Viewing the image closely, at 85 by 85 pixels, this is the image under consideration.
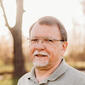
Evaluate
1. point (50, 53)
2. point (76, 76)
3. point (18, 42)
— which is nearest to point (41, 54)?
point (50, 53)

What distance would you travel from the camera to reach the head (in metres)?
1.74

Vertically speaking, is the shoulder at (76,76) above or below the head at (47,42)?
below

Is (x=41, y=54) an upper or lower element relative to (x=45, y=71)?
upper

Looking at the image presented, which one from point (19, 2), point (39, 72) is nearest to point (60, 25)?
point (39, 72)

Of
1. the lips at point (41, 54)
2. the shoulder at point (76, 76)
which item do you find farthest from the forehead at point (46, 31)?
the shoulder at point (76, 76)

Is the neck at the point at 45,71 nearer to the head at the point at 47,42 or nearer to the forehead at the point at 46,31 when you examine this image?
the head at the point at 47,42

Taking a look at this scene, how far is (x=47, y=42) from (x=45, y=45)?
0.02 meters

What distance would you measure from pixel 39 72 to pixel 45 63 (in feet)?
0.36

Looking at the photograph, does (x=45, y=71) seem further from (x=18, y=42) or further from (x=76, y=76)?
(x=18, y=42)

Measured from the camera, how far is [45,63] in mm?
1756

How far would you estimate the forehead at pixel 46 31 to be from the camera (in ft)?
5.72

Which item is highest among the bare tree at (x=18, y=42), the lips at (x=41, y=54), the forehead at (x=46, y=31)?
the forehead at (x=46, y=31)

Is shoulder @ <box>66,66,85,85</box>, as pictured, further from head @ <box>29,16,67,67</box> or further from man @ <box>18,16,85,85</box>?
head @ <box>29,16,67,67</box>

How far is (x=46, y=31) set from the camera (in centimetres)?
175
